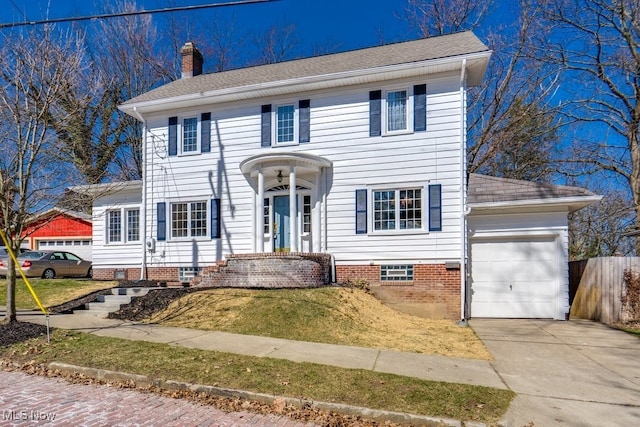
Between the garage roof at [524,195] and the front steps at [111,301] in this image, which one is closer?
the front steps at [111,301]

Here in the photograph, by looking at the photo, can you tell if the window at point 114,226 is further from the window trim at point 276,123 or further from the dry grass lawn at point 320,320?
the window trim at point 276,123

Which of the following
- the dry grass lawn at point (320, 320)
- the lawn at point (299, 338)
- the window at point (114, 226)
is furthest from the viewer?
the window at point (114, 226)

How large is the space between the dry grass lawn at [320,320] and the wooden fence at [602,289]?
13.1ft

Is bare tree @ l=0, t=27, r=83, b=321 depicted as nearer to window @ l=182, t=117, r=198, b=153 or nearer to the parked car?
window @ l=182, t=117, r=198, b=153

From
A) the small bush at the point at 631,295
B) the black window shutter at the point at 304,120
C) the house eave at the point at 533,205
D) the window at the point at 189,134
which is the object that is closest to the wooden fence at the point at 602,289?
the small bush at the point at 631,295

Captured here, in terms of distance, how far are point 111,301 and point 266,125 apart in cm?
690

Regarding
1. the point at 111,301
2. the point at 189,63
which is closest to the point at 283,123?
the point at 111,301

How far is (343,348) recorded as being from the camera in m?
6.88

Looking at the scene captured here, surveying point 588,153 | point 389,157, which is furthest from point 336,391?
point 588,153

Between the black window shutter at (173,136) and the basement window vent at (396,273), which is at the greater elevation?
the black window shutter at (173,136)

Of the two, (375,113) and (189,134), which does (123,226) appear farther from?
(375,113)

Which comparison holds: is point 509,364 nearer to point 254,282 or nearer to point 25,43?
point 254,282

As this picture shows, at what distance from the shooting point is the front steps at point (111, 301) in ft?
33.4

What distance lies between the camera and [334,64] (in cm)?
1391
